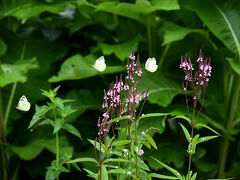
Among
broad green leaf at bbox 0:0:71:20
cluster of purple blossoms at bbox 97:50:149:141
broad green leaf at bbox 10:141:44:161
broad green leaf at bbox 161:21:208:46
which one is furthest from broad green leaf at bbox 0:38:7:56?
cluster of purple blossoms at bbox 97:50:149:141

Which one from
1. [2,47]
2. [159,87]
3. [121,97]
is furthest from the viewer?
[2,47]

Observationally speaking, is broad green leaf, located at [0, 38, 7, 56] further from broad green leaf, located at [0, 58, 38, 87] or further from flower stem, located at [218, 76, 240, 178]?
flower stem, located at [218, 76, 240, 178]

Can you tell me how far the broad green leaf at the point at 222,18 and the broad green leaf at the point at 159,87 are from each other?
15.1 inches

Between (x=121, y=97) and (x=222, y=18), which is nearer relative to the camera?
(x=121, y=97)

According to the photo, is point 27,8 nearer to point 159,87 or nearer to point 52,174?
point 159,87

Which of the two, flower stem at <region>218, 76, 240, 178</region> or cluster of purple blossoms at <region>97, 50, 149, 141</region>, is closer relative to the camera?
cluster of purple blossoms at <region>97, 50, 149, 141</region>

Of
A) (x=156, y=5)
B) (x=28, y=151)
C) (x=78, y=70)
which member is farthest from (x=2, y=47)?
→ (x=156, y=5)

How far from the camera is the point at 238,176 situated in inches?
83.5

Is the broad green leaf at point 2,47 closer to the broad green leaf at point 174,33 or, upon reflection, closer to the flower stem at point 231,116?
the broad green leaf at point 174,33

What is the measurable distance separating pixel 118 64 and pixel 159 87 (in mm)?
386

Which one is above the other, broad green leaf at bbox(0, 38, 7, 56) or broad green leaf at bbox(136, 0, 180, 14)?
broad green leaf at bbox(136, 0, 180, 14)

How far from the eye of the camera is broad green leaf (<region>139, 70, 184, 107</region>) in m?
1.90

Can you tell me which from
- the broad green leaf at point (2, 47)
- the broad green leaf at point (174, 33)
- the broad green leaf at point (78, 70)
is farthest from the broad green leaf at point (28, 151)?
the broad green leaf at point (174, 33)

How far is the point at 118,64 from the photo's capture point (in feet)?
7.38
